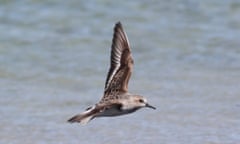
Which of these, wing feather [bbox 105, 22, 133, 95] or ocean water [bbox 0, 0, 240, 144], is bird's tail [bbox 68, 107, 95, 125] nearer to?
wing feather [bbox 105, 22, 133, 95]

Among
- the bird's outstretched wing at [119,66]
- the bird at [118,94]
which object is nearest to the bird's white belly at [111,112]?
the bird at [118,94]

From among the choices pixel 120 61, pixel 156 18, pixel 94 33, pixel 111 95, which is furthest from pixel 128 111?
pixel 156 18

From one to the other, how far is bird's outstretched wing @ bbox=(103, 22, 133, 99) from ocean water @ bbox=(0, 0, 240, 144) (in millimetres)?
592

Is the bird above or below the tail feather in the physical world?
above

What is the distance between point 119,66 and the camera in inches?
272

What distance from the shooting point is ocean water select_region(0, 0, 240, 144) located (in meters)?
7.41

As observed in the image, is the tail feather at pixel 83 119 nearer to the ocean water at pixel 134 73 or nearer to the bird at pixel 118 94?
the bird at pixel 118 94

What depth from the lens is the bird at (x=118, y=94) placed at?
6.17m

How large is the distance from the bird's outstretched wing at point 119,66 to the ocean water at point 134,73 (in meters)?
0.59

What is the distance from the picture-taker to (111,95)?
6.56m

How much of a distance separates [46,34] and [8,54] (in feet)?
3.19

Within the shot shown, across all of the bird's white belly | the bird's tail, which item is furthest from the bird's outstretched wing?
the bird's tail

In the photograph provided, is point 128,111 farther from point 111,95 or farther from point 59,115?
point 59,115

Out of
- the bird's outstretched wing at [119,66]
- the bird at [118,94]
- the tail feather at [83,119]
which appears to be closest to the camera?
the tail feather at [83,119]
